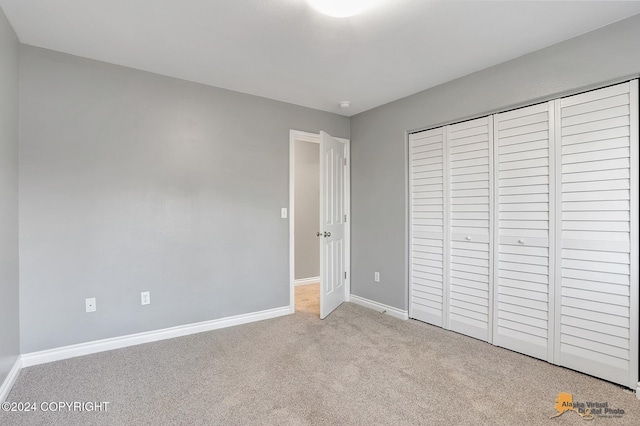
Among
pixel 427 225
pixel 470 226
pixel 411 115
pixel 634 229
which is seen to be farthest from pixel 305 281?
pixel 634 229

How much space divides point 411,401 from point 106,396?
71.6 inches

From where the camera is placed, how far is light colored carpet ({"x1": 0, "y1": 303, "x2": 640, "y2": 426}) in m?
1.77

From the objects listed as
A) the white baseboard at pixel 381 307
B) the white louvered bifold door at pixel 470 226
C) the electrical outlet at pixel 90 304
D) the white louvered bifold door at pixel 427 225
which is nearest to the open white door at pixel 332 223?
the white baseboard at pixel 381 307

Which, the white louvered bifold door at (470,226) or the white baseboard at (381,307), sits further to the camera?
the white baseboard at (381,307)

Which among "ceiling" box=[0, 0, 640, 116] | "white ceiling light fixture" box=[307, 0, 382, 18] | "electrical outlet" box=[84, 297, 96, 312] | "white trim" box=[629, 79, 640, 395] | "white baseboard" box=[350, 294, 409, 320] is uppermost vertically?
"ceiling" box=[0, 0, 640, 116]

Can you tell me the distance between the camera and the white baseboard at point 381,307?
3410 mm

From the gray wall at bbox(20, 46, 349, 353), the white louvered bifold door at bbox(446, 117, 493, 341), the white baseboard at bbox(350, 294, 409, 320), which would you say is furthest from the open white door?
the white louvered bifold door at bbox(446, 117, 493, 341)

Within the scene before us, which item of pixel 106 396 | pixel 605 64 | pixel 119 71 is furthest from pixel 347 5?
pixel 106 396

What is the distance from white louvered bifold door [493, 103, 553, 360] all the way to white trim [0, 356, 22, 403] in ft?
11.1

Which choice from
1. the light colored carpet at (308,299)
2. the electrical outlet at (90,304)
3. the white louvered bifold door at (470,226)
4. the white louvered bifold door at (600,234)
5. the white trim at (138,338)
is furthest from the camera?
the light colored carpet at (308,299)

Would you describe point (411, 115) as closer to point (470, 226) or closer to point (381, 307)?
point (470, 226)

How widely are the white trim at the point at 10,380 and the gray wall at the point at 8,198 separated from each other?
4 cm

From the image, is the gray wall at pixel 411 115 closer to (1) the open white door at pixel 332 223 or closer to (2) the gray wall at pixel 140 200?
(1) the open white door at pixel 332 223

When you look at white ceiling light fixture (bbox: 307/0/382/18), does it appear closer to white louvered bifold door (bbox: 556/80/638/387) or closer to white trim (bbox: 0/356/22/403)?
white louvered bifold door (bbox: 556/80/638/387)
